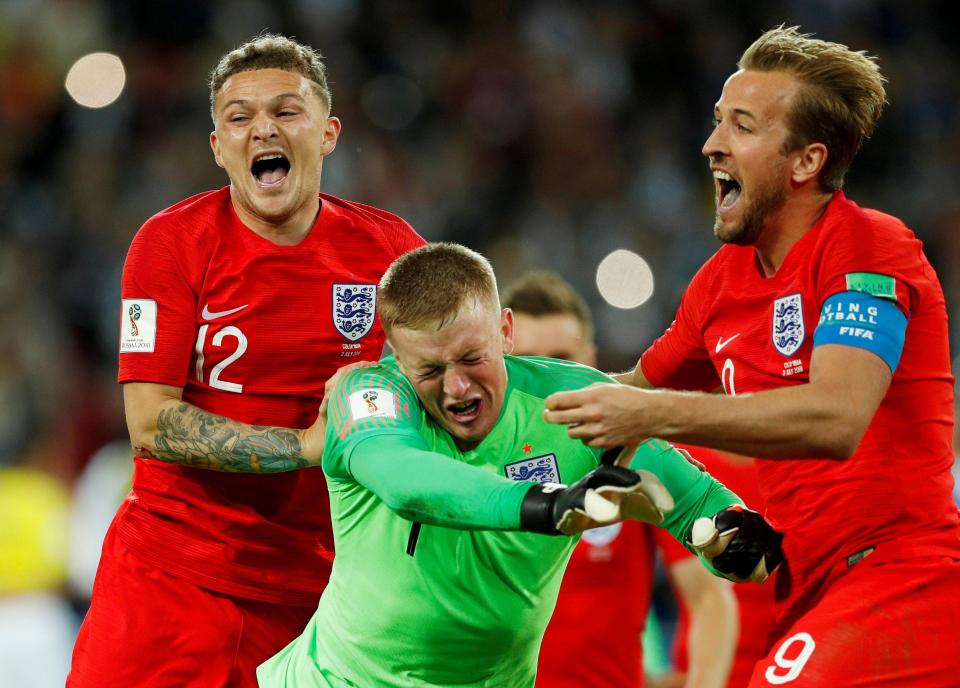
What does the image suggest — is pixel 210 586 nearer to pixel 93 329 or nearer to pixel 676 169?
pixel 93 329

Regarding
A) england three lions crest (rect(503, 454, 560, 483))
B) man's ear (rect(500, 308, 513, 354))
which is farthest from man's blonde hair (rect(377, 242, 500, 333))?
england three lions crest (rect(503, 454, 560, 483))

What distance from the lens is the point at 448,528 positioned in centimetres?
319

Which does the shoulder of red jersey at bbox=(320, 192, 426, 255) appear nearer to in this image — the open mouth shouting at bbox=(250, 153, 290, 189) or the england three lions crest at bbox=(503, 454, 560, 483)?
the open mouth shouting at bbox=(250, 153, 290, 189)

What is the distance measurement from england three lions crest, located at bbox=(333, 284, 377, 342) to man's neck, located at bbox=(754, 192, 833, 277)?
1264mm

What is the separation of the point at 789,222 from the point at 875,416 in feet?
1.97

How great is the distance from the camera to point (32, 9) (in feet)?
36.3

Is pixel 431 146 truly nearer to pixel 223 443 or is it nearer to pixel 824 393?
pixel 223 443

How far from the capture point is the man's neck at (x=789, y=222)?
146 inches

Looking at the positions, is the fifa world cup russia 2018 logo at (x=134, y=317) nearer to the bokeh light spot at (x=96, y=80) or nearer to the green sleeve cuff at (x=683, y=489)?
the green sleeve cuff at (x=683, y=489)

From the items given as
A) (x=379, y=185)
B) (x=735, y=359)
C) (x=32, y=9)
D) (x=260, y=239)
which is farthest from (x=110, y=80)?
(x=735, y=359)

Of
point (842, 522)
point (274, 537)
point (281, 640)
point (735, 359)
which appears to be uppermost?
point (735, 359)

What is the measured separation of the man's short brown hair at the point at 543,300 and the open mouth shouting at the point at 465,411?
6.58ft

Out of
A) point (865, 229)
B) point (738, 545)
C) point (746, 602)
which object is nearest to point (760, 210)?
point (865, 229)

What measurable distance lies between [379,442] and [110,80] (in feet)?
28.0
